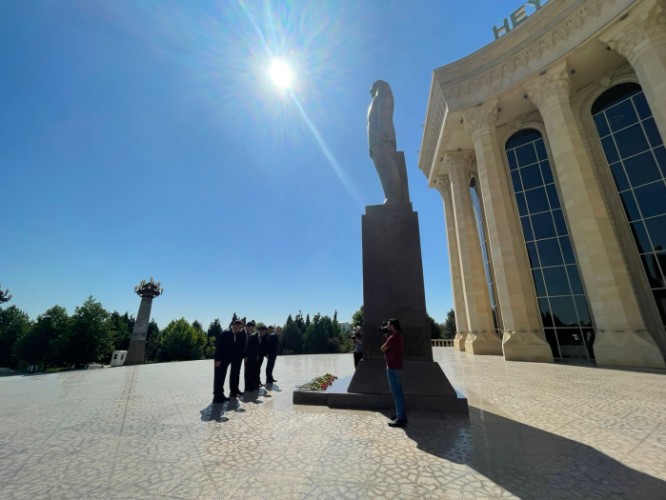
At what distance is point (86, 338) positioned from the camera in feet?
101

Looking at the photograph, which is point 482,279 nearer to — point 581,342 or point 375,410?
point 581,342

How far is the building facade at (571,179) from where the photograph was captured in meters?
12.1

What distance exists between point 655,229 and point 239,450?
65.2 feet

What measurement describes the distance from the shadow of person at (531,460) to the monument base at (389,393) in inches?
23.6

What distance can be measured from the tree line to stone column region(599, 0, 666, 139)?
1889 cm

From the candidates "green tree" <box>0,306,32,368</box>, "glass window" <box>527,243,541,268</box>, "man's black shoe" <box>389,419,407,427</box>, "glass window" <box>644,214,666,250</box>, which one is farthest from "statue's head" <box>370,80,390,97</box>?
"green tree" <box>0,306,32,368</box>

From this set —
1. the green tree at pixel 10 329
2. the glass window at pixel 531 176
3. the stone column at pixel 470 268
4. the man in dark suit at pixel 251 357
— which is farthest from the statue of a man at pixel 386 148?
the green tree at pixel 10 329

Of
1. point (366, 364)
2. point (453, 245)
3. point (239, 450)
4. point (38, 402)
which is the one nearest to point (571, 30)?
point (453, 245)

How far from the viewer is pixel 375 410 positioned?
5.39 m

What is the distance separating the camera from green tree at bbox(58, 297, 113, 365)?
3023cm

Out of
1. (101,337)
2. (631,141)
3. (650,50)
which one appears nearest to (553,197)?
(631,141)

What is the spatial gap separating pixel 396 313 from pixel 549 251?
1577 centimetres

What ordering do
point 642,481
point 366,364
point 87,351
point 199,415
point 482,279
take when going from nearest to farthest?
1. point 642,481
2. point 199,415
3. point 366,364
4. point 482,279
5. point 87,351

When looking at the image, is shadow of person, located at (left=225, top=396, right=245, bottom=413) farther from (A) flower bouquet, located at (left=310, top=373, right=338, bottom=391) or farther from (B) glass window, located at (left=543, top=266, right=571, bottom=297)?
(B) glass window, located at (left=543, top=266, right=571, bottom=297)
